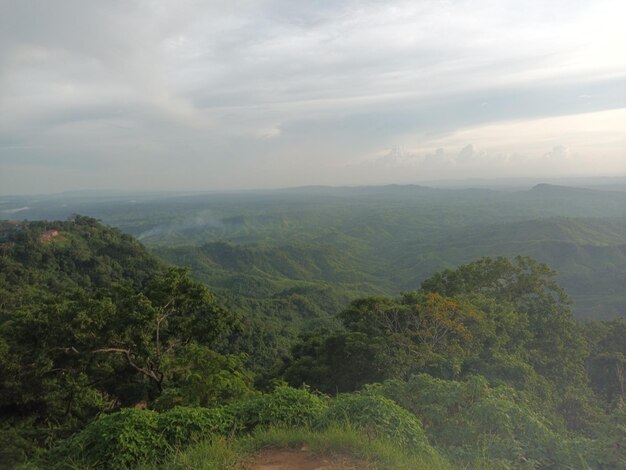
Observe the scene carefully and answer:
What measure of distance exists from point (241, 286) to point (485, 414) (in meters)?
88.4

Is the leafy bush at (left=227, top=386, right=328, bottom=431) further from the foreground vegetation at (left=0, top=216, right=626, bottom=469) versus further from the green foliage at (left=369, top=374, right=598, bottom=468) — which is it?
the green foliage at (left=369, top=374, right=598, bottom=468)

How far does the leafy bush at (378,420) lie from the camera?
5.00 metres

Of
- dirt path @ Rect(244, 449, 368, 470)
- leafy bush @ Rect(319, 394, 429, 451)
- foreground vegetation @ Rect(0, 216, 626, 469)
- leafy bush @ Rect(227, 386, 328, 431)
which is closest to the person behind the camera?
dirt path @ Rect(244, 449, 368, 470)

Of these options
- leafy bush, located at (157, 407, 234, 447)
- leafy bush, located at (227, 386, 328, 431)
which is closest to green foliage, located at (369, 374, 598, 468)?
leafy bush, located at (227, 386, 328, 431)

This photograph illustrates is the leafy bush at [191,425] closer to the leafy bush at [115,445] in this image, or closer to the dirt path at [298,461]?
the leafy bush at [115,445]

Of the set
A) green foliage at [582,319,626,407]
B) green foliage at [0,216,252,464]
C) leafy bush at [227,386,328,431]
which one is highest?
leafy bush at [227,386,328,431]

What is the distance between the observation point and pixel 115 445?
486 centimetres

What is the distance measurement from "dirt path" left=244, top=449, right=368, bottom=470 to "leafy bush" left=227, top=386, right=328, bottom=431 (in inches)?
28.2

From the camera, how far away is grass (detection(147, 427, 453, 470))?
14.2ft

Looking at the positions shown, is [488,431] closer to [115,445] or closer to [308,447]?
[308,447]

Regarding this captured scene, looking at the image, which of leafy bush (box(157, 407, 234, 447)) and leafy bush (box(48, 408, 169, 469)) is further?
leafy bush (box(157, 407, 234, 447))

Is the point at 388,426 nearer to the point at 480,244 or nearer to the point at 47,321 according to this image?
the point at 47,321

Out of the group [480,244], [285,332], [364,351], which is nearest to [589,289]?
[480,244]

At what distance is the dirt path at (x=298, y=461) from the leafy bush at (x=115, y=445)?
4.84 ft
